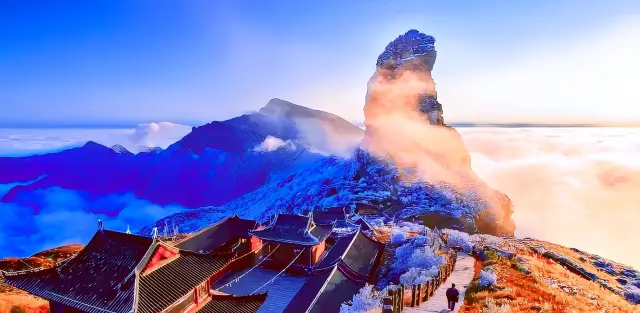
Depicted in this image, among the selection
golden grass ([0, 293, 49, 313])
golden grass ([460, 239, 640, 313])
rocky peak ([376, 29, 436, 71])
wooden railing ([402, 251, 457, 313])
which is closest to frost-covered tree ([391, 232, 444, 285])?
wooden railing ([402, 251, 457, 313])

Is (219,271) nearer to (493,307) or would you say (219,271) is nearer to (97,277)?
(97,277)

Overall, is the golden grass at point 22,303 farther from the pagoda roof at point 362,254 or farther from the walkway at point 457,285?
the walkway at point 457,285

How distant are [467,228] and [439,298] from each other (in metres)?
63.8

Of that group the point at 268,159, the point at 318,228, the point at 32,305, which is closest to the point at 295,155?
the point at 268,159

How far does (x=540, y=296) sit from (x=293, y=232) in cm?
2303

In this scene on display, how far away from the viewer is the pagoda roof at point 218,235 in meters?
36.8

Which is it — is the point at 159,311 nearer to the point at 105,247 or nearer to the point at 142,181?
the point at 105,247

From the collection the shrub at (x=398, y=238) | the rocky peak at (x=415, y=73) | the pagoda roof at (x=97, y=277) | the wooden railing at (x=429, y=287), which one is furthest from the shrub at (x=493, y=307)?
the rocky peak at (x=415, y=73)

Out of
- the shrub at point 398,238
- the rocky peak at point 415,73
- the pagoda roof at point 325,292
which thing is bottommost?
the shrub at point 398,238

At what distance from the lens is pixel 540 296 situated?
22984mm

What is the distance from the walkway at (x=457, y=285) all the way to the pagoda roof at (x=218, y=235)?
70.2 feet

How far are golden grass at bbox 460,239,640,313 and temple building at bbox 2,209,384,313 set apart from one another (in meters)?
11.5

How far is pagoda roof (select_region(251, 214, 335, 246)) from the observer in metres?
37.7

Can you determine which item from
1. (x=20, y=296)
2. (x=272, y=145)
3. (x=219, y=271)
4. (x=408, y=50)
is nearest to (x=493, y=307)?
(x=219, y=271)
